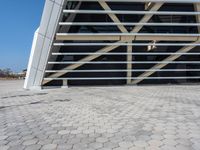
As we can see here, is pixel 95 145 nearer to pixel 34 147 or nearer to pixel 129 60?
pixel 34 147

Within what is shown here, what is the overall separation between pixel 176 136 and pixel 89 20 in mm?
16795

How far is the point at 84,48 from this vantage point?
67.3 ft

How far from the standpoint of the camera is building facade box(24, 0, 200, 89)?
1653 centimetres

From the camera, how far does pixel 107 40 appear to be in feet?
59.8

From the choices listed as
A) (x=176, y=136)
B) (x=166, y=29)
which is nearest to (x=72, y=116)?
(x=176, y=136)

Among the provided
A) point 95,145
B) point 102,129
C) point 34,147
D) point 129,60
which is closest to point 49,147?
point 34,147

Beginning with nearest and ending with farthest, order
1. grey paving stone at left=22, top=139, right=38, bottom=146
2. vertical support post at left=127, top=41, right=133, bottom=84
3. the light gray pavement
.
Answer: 1. the light gray pavement
2. grey paving stone at left=22, top=139, right=38, bottom=146
3. vertical support post at left=127, top=41, right=133, bottom=84

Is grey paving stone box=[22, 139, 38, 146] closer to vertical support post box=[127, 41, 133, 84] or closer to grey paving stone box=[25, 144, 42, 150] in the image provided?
grey paving stone box=[25, 144, 42, 150]

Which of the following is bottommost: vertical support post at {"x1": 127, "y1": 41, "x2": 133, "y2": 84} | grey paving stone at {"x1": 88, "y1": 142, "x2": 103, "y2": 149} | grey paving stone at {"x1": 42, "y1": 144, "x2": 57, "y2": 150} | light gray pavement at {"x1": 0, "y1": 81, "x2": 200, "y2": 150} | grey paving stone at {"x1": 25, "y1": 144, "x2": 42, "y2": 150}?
grey paving stone at {"x1": 25, "y1": 144, "x2": 42, "y2": 150}

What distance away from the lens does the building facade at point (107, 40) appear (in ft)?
54.2

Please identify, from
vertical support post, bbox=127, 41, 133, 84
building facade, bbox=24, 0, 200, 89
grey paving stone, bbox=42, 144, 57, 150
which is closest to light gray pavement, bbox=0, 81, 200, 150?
grey paving stone, bbox=42, 144, 57, 150

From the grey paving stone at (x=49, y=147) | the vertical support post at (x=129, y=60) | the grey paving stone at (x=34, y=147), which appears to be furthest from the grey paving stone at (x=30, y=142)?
the vertical support post at (x=129, y=60)

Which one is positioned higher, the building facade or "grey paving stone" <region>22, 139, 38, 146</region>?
the building facade

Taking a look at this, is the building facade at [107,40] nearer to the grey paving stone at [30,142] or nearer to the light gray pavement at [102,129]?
the light gray pavement at [102,129]
